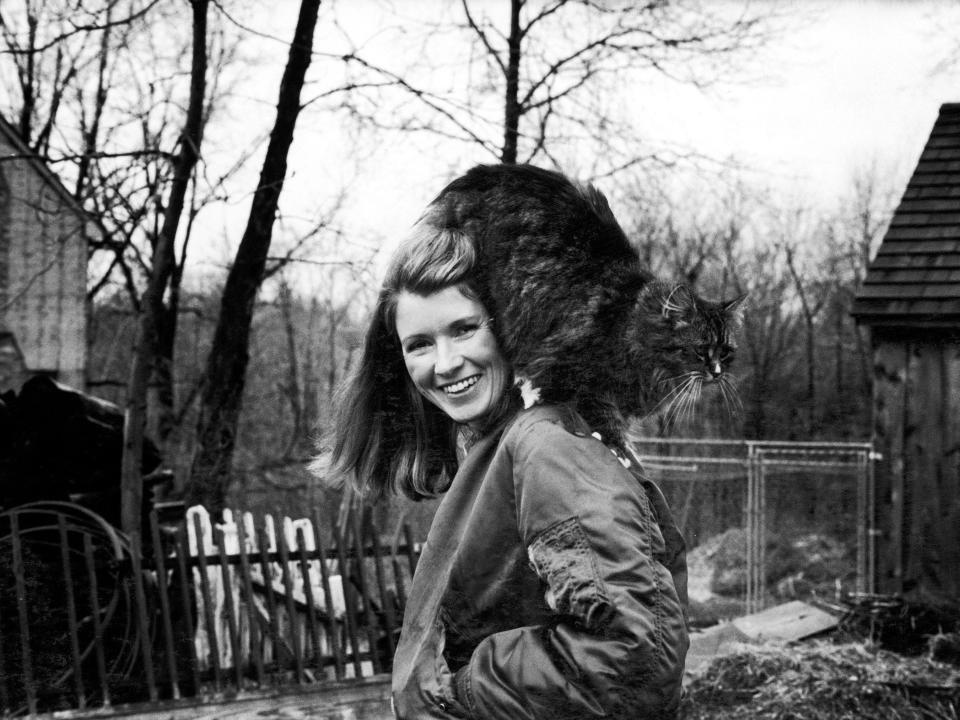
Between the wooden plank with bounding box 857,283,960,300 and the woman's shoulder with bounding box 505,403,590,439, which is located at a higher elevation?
the wooden plank with bounding box 857,283,960,300

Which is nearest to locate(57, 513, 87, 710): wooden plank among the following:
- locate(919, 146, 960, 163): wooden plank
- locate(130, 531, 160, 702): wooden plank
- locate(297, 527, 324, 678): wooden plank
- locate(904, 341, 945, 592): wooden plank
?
locate(130, 531, 160, 702): wooden plank

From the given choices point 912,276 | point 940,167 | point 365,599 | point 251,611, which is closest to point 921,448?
point 912,276

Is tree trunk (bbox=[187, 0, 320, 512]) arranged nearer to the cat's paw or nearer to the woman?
the woman

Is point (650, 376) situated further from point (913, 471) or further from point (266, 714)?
point (913, 471)

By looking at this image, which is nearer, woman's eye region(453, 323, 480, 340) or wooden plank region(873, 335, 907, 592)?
woman's eye region(453, 323, 480, 340)

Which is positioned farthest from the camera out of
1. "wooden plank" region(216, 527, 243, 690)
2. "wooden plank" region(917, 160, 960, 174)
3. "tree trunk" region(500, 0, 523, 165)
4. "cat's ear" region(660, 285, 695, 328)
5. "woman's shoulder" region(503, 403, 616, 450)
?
"wooden plank" region(917, 160, 960, 174)

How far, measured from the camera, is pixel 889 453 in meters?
7.48

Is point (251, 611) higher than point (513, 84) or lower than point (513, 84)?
lower

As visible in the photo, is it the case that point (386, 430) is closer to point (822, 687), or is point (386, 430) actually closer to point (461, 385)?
point (461, 385)

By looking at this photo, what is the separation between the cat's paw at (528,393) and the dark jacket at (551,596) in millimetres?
21

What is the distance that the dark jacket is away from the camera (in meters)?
1.34

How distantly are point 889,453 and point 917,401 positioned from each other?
1.54 ft

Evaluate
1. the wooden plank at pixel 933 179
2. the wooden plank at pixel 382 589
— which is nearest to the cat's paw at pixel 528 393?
the wooden plank at pixel 382 589

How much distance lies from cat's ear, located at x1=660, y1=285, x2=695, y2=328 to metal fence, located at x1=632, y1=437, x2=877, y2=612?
20.0 feet
